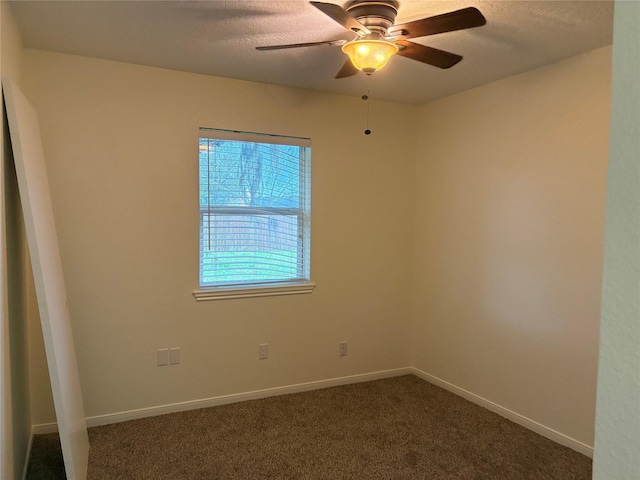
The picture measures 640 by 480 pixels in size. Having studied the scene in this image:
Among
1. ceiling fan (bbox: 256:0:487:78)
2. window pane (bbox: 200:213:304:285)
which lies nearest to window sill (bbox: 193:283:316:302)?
window pane (bbox: 200:213:304:285)

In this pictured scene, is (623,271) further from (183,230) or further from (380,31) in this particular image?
(183,230)

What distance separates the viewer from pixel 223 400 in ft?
10.8

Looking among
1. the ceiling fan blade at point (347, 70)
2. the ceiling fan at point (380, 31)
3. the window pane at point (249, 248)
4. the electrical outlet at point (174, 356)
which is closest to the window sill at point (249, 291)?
the window pane at point (249, 248)

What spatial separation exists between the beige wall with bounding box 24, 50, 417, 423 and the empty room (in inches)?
0.6

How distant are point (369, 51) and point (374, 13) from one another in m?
0.16

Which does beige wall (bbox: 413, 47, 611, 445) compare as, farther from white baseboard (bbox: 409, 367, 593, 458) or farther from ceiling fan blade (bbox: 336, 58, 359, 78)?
ceiling fan blade (bbox: 336, 58, 359, 78)

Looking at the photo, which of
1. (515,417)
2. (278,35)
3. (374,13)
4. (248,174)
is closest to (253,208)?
(248,174)

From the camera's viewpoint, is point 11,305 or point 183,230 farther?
point 183,230

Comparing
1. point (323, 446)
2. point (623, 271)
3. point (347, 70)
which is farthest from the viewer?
point (323, 446)

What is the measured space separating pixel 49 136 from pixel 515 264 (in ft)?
10.3

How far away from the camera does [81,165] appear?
9.23 feet

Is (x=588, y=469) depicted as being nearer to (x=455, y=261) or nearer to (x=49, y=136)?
(x=455, y=261)

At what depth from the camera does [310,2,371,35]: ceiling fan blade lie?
5.43ft

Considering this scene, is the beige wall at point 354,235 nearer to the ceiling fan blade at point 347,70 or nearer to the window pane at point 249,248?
the window pane at point 249,248
